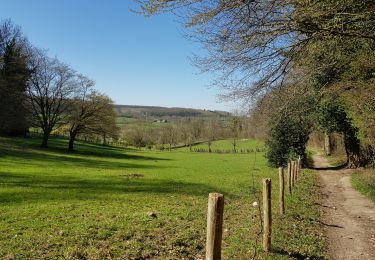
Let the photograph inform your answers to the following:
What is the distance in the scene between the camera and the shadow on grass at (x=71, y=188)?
56.1ft

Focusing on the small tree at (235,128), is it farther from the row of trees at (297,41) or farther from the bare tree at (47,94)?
the bare tree at (47,94)

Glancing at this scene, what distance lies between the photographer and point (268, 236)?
8.60m

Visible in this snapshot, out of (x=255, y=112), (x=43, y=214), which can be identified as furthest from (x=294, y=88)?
(x=43, y=214)

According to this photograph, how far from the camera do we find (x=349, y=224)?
12.0 metres

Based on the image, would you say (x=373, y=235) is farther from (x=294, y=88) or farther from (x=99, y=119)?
(x=99, y=119)

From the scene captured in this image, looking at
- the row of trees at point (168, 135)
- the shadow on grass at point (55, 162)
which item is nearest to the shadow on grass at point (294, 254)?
the shadow on grass at point (55, 162)

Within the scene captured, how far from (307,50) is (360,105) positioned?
11807mm

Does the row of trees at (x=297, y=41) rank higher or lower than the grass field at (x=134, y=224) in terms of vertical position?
higher

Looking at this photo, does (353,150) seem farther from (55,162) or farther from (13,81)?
(13,81)

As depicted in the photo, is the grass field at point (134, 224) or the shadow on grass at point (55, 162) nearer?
the grass field at point (134, 224)

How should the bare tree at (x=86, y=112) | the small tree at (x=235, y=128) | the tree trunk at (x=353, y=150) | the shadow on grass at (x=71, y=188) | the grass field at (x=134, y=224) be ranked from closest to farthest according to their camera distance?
the grass field at (x=134, y=224) < the small tree at (x=235, y=128) < the shadow on grass at (x=71, y=188) < the tree trunk at (x=353, y=150) < the bare tree at (x=86, y=112)

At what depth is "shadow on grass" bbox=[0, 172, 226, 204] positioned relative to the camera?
56.1 ft

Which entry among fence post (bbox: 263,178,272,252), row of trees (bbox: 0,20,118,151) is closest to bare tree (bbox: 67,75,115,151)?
row of trees (bbox: 0,20,118,151)

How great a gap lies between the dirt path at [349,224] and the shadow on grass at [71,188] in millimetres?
6776
